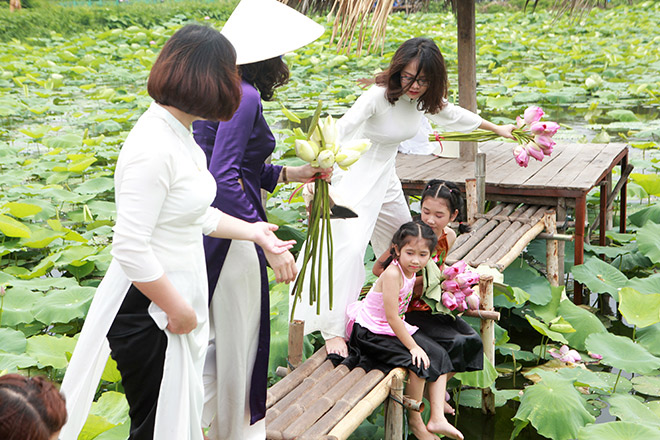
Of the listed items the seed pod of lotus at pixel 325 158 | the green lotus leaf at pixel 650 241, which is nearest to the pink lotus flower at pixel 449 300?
the seed pod of lotus at pixel 325 158

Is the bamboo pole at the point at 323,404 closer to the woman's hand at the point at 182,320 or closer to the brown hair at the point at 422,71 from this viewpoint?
the woman's hand at the point at 182,320

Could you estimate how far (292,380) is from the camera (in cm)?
246

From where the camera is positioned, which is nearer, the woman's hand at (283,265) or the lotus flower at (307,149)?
the woman's hand at (283,265)

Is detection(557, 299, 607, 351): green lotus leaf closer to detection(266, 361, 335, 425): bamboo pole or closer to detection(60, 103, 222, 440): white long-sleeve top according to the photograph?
detection(266, 361, 335, 425): bamboo pole

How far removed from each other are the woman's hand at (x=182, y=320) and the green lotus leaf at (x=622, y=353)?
81.1 inches

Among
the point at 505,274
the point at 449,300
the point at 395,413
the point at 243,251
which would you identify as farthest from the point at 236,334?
the point at 505,274

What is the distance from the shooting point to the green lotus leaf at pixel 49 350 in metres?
2.78

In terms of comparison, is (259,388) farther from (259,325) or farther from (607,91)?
(607,91)

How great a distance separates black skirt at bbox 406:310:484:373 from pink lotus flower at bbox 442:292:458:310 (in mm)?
92

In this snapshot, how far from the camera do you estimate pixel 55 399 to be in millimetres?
1249

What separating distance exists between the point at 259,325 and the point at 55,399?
880 millimetres

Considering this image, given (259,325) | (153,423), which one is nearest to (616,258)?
(259,325)

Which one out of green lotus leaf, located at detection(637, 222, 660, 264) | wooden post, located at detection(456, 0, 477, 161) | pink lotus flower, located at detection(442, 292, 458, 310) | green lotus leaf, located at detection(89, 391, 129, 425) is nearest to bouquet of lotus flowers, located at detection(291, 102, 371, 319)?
pink lotus flower, located at detection(442, 292, 458, 310)

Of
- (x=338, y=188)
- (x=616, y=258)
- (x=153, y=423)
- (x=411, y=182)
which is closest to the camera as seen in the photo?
(x=153, y=423)
